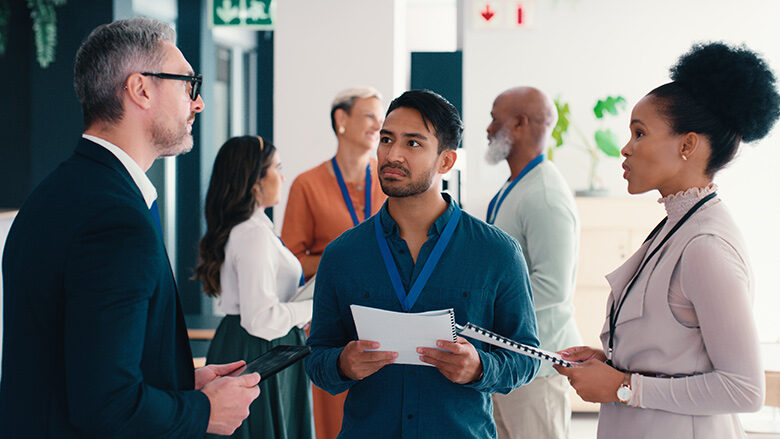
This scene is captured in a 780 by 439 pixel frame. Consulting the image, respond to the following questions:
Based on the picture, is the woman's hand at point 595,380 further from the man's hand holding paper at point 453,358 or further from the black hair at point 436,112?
the black hair at point 436,112

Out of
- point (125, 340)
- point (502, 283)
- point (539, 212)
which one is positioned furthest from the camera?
point (539, 212)

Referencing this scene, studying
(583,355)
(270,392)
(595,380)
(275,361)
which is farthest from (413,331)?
(270,392)

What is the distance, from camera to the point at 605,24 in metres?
5.89

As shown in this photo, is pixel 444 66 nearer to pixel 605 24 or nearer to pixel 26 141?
pixel 605 24

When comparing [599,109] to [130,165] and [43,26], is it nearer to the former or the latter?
[43,26]

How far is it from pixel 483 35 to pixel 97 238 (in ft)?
17.3

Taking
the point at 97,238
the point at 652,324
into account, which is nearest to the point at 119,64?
the point at 97,238

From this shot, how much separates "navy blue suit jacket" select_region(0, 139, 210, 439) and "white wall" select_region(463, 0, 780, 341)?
495 centimetres

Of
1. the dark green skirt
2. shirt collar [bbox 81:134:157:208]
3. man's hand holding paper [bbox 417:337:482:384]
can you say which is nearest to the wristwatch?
man's hand holding paper [bbox 417:337:482:384]

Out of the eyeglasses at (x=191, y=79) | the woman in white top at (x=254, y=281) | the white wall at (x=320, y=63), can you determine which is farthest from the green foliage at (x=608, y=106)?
the eyeglasses at (x=191, y=79)

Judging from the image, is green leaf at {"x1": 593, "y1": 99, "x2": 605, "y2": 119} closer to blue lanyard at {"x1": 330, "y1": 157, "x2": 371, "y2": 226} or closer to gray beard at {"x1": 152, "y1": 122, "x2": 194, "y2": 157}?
blue lanyard at {"x1": 330, "y1": 157, "x2": 371, "y2": 226}

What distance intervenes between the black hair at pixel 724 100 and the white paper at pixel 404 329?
2.34ft

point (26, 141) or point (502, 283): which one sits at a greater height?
point (26, 141)

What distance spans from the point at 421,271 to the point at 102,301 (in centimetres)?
76
